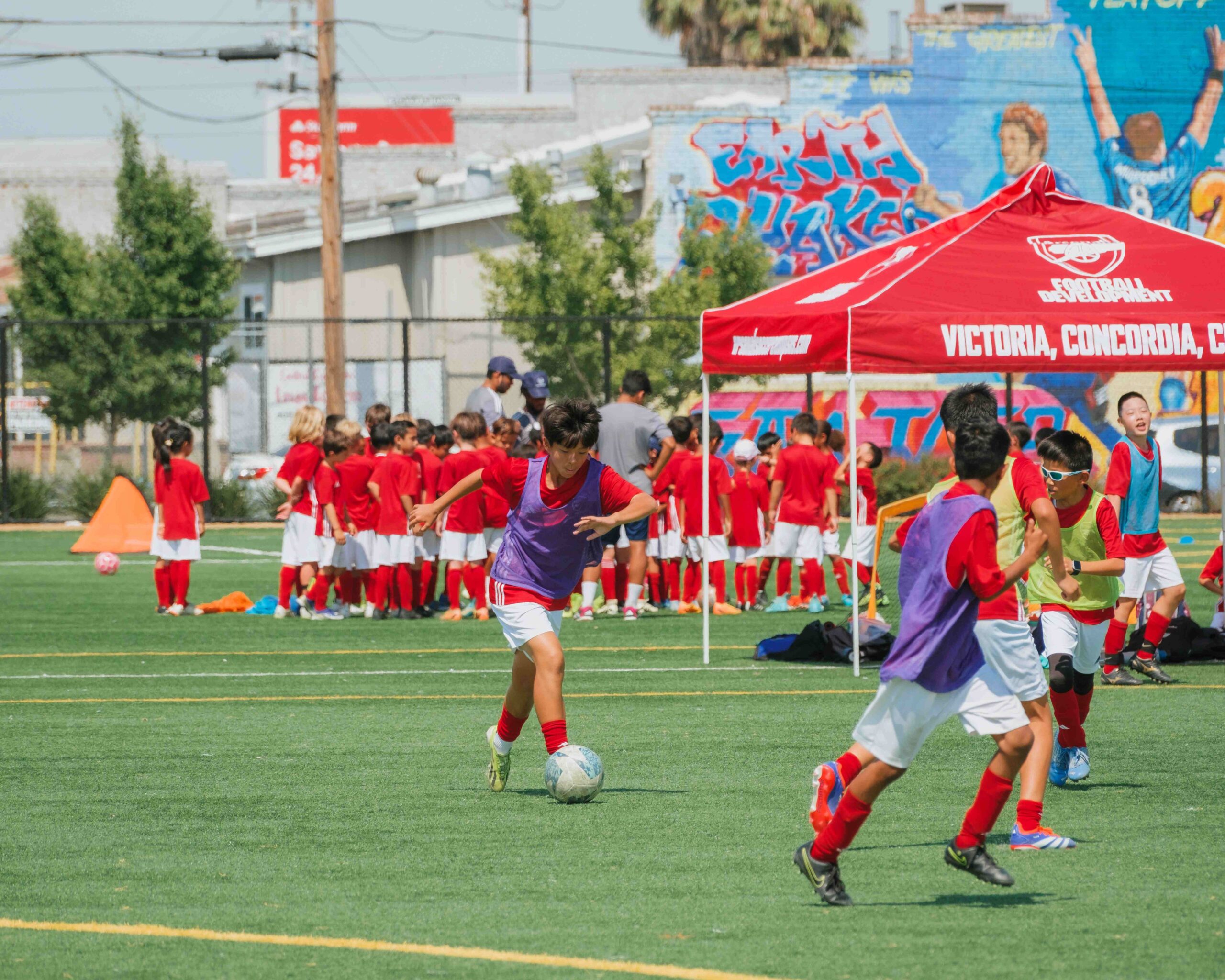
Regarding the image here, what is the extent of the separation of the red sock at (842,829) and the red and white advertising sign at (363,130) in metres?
63.0

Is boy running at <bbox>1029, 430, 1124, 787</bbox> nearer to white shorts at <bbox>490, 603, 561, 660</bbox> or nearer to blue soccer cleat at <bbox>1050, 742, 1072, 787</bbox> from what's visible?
blue soccer cleat at <bbox>1050, 742, 1072, 787</bbox>

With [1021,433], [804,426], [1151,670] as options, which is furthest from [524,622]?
[804,426]

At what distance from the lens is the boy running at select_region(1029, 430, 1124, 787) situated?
7.90 metres

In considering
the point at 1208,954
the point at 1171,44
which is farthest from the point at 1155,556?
the point at 1171,44

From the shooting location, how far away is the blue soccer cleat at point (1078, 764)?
314 inches

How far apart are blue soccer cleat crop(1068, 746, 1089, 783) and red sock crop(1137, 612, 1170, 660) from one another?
4.40 m

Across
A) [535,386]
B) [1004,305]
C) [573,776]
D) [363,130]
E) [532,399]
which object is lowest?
[573,776]

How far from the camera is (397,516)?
1585cm

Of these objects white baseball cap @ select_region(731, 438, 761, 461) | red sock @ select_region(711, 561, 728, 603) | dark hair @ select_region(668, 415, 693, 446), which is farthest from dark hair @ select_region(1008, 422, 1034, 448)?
white baseball cap @ select_region(731, 438, 761, 461)

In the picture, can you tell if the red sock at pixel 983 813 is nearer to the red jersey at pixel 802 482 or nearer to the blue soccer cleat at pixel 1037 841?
the blue soccer cleat at pixel 1037 841

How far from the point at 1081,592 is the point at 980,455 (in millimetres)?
2594

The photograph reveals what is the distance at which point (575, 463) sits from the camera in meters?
7.48

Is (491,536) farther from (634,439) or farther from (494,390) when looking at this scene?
(634,439)

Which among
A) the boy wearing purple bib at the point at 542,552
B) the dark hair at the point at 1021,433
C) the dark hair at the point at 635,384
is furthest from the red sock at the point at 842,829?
the dark hair at the point at 635,384
